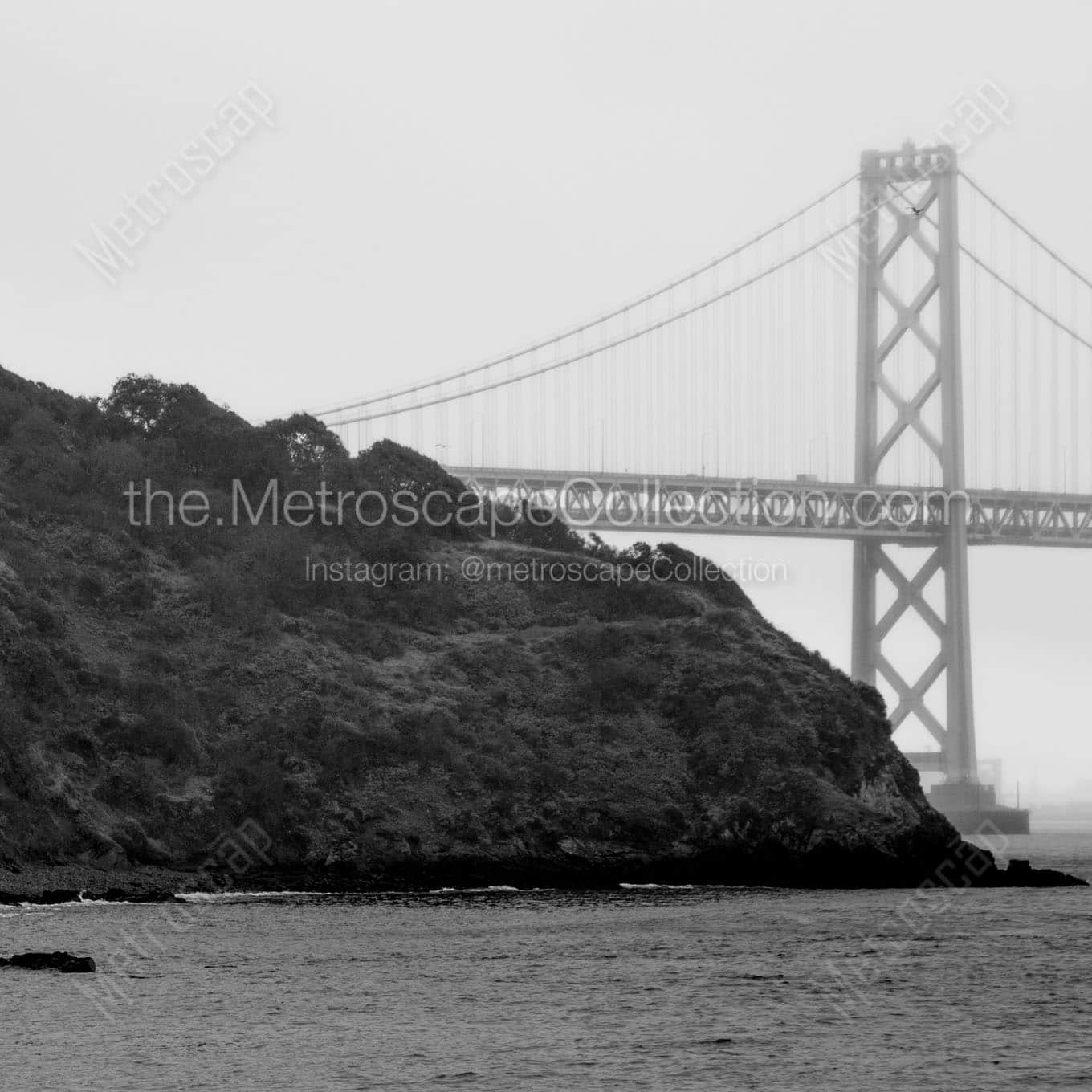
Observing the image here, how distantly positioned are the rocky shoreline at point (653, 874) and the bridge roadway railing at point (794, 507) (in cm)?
2351

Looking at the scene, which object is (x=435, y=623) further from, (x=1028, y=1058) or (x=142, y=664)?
(x=1028, y=1058)

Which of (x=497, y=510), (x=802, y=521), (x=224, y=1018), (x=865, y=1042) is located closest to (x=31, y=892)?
(x=224, y=1018)

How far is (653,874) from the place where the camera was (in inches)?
A: 2382

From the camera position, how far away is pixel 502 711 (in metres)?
66.1

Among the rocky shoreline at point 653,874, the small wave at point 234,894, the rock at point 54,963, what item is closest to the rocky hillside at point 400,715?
the rocky shoreline at point 653,874

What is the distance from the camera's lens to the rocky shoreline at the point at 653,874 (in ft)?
184

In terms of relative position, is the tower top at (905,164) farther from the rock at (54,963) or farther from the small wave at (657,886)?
the rock at (54,963)

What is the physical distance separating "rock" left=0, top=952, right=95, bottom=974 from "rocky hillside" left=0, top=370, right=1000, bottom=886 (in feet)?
55.2

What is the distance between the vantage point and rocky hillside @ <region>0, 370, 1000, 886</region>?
58.7 metres

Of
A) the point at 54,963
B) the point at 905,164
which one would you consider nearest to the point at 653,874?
the point at 54,963

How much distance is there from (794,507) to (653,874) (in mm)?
30308

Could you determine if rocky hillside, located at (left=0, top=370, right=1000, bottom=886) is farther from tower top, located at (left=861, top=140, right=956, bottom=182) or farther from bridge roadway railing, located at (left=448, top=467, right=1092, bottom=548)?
tower top, located at (left=861, top=140, right=956, bottom=182)

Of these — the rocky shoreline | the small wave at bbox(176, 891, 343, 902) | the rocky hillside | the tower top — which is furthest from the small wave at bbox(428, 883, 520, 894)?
the tower top

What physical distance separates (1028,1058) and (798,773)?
35.0 meters
